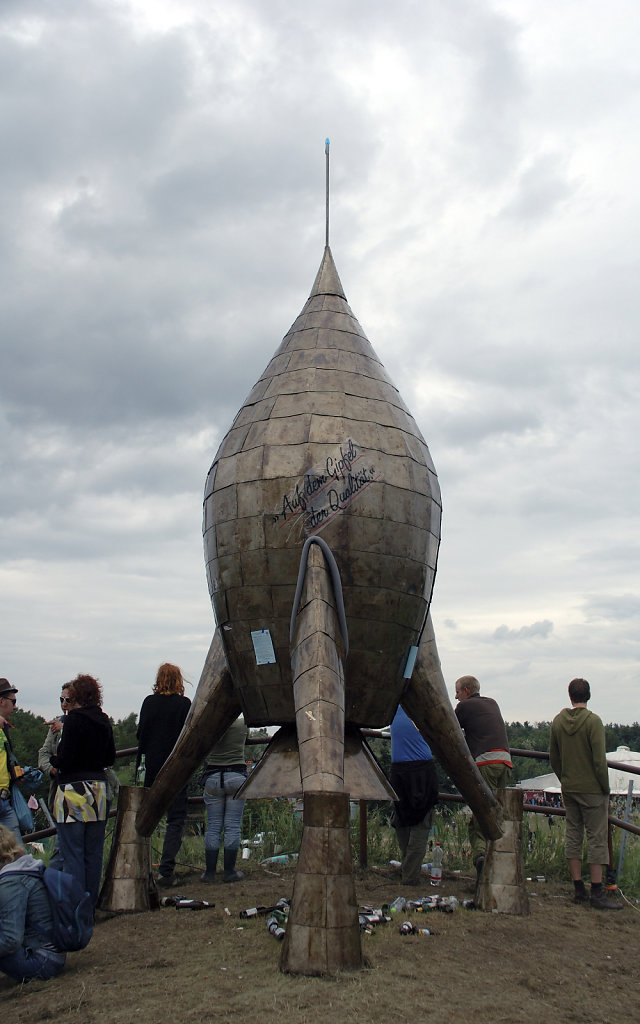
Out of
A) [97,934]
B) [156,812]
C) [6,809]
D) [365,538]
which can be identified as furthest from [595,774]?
[6,809]

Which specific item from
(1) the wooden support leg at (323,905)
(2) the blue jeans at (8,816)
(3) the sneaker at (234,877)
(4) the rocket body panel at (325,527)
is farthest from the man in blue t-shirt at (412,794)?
(2) the blue jeans at (8,816)

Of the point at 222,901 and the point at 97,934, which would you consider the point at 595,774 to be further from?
the point at 97,934

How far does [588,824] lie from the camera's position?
20.5ft

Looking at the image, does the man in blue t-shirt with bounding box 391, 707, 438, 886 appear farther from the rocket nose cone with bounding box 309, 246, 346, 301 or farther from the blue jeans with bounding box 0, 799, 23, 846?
the rocket nose cone with bounding box 309, 246, 346, 301

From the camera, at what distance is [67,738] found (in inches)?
205

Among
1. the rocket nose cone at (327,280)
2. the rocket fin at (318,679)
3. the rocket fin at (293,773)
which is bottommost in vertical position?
the rocket fin at (293,773)

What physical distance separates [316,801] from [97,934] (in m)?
2.05

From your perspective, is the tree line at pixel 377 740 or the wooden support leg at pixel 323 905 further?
the tree line at pixel 377 740

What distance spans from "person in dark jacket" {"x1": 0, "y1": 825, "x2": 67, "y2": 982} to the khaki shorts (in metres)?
4.01

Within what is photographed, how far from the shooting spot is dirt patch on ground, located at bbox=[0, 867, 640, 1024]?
3598 millimetres

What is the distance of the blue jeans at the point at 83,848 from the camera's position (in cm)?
515

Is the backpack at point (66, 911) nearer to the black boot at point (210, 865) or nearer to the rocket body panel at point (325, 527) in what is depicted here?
the rocket body panel at point (325, 527)

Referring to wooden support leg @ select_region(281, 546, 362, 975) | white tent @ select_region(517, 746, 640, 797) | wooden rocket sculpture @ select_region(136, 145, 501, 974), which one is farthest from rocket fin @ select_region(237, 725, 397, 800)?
white tent @ select_region(517, 746, 640, 797)

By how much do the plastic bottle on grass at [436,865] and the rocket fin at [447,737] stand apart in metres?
1.13
